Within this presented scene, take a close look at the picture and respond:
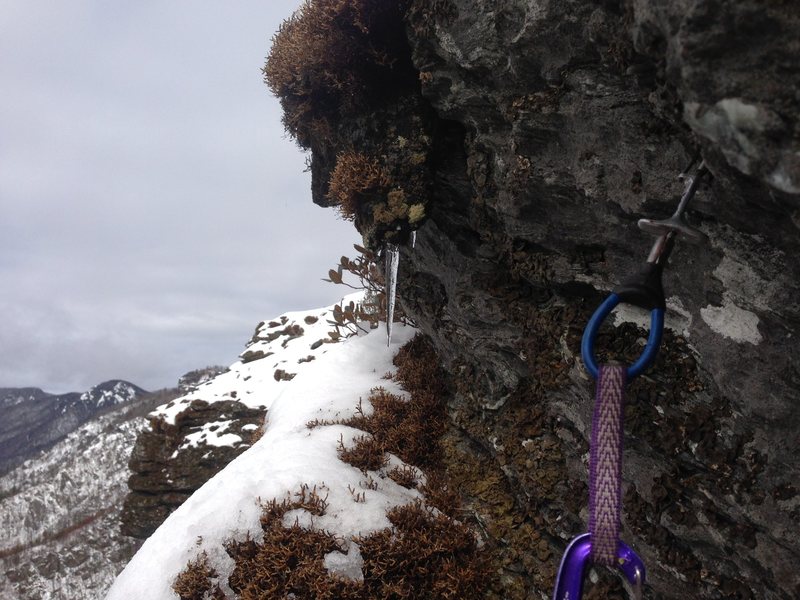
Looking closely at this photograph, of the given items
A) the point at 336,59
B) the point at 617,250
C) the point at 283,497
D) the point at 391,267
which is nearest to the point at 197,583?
the point at 283,497

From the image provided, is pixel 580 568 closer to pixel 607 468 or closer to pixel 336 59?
pixel 607 468

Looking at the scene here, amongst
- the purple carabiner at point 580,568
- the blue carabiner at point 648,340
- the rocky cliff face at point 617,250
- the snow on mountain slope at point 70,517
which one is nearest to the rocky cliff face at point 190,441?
the rocky cliff face at point 617,250

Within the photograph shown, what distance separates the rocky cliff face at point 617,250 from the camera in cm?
234

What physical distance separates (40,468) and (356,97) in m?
202

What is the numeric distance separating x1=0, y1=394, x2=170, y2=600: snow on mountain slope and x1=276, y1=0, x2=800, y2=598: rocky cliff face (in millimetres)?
54455

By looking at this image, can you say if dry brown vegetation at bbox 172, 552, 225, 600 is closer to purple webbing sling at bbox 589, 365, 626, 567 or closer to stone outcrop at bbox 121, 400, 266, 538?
purple webbing sling at bbox 589, 365, 626, 567

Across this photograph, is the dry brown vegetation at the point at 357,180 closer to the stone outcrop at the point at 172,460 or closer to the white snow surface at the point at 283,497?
the white snow surface at the point at 283,497

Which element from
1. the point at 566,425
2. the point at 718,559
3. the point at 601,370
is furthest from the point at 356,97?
the point at 718,559

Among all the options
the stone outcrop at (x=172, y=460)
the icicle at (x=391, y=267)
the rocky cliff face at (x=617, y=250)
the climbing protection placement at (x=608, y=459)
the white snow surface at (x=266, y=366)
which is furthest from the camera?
the white snow surface at (x=266, y=366)

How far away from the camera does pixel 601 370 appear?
2.24m

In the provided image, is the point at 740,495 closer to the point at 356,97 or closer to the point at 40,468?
the point at 356,97

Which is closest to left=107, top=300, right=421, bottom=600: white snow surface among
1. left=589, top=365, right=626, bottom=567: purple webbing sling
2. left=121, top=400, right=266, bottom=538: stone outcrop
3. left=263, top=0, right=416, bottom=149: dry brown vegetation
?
left=589, top=365, right=626, bottom=567: purple webbing sling

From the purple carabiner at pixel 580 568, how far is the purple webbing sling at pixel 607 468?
0.04 m

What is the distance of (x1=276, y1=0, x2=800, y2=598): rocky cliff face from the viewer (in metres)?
2.34
